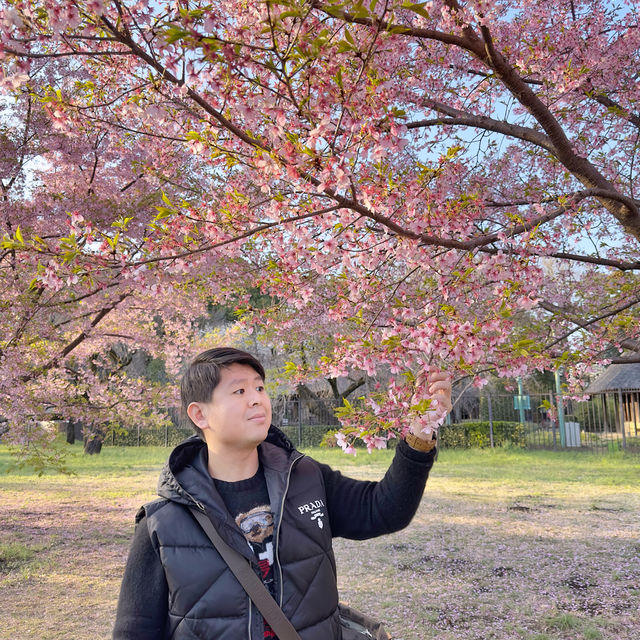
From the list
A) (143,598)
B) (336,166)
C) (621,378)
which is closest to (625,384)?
(621,378)

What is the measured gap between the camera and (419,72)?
193 inches

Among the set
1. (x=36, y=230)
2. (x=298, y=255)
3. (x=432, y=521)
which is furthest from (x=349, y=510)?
(x=432, y=521)

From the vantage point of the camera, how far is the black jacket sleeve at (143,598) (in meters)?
1.71

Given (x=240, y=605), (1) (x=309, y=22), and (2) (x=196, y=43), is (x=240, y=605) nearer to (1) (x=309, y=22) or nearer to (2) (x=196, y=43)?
(2) (x=196, y=43)

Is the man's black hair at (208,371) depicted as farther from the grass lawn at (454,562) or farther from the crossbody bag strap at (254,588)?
the grass lawn at (454,562)

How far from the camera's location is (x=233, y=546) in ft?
5.48

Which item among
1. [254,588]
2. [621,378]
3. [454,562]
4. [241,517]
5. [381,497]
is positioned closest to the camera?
[254,588]

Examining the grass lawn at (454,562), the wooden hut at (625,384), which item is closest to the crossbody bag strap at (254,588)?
the grass lawn at (454,562)

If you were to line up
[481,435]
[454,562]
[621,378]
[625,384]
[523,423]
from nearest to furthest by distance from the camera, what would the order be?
[454,562]
[523,423]
[481,435]
[625,384]
[621,378]

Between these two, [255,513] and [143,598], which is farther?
[255,513]

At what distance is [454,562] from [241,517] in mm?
5100

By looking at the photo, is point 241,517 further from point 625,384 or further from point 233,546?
point 625,384

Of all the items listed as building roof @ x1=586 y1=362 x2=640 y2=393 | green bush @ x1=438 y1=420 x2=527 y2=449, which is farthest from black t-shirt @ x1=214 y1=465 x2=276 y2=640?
building roof @ x1=586 y1=362 x2=640 y2=393

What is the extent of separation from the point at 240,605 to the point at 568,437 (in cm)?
1750
